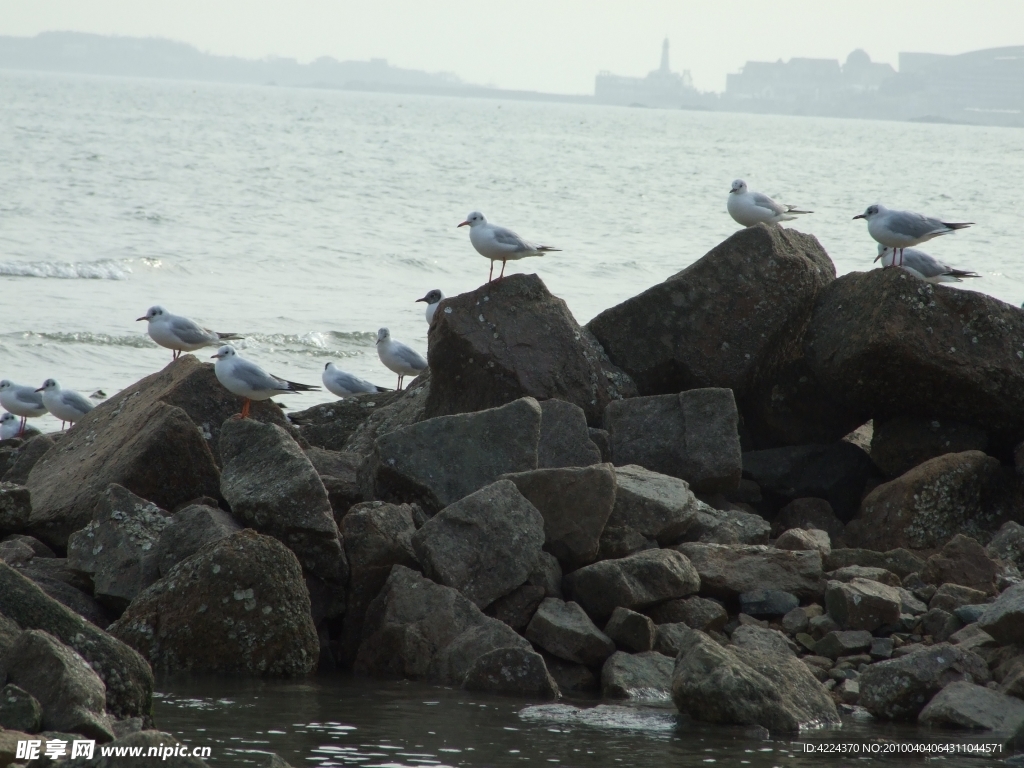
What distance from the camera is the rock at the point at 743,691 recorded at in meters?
5.32

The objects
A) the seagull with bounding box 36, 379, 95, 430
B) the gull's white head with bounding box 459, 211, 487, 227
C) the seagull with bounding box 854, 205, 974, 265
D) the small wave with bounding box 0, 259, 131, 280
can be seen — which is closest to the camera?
the seagull with bounding box 854, 205, 974, 265

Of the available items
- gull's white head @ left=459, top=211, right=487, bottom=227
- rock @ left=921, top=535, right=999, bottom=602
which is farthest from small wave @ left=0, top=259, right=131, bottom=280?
rock @ left=921, top=535, right=999, bottom=602

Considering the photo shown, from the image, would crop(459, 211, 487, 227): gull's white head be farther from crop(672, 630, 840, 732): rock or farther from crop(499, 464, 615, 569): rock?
crop(672, 630, 840, 732): rock

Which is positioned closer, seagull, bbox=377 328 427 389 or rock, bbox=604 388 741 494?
rock, bbox=604 388 741 494

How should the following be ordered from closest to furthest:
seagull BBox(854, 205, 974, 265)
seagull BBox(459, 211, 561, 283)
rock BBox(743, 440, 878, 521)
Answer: rock BBox(743, 440, 878, 521) < seagull BBox(459, 211, 561, 283) < seagull BBox(854, 205, 974, 265)

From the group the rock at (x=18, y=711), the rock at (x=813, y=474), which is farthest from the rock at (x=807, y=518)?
the rock at (x=18, y=711)

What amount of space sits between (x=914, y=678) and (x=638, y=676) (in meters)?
1.28

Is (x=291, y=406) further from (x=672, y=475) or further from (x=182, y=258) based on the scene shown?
(x=182, y=258)

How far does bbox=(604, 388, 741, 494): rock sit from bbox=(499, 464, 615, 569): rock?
1.24 m

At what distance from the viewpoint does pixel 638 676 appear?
594cm

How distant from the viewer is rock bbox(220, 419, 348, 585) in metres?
6.32

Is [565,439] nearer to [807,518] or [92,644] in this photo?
[807,518]

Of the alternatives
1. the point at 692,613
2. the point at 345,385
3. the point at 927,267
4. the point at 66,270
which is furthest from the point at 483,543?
the point at 66,270

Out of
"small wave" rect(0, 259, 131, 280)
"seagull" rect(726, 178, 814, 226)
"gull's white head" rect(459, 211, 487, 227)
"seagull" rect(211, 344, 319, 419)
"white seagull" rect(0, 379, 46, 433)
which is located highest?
"seagull" rect(726, 178, 814, 226)
